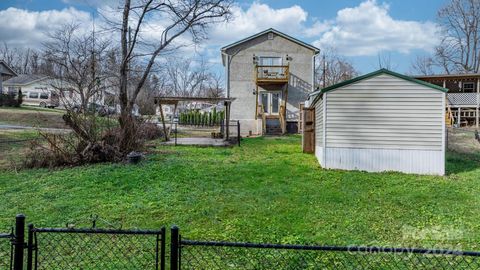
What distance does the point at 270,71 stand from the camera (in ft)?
78.6

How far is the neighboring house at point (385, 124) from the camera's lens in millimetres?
9297

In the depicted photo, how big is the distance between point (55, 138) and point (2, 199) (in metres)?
3.73

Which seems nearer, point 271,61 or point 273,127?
point 273,127

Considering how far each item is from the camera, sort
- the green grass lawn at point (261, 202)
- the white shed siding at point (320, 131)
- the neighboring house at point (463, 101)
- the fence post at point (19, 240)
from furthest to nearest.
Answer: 1. the neighboring house at point (463, 101)
2. the white shed siding at point (320, 131)
3. the green grass lawn at point (261, 202)
4. the fence post at point (19, 240)

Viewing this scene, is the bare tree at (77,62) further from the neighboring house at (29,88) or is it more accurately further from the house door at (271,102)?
the neighboring house at (29,88)

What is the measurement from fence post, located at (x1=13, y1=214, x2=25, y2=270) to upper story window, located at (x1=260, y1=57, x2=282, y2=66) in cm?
2293

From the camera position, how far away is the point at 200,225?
5.08 metres

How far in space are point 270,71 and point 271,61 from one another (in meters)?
1.08

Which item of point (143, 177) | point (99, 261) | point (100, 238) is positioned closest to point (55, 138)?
point (143, 177)

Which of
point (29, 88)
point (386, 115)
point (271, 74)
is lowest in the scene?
point (386, 115)

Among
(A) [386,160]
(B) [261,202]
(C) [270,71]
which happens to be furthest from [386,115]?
(C) [270,71]

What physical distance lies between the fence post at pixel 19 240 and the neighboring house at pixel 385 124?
8265 millimetres

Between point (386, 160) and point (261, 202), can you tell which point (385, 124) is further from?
point (261, 202)

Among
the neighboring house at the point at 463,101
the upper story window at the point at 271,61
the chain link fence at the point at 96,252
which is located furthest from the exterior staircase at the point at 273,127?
the chain link fence at the point at 96,252
